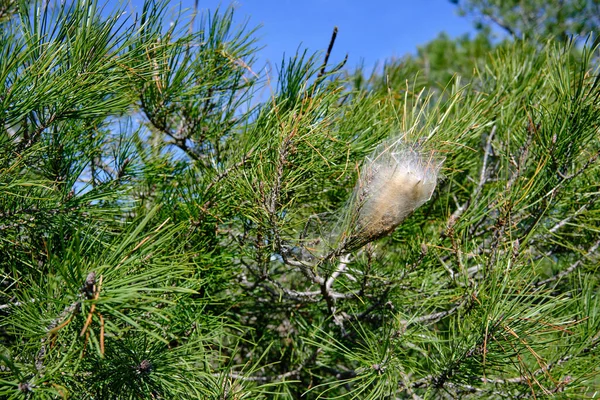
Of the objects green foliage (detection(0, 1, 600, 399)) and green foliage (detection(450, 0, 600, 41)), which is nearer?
green foliage (detection(0, 1, 600, 399))

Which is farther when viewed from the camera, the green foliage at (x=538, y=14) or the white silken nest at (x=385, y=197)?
the green foliage at (x=538, y=14)

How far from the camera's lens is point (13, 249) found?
0.62m

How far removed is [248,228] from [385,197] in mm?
214

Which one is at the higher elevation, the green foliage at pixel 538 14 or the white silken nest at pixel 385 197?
the green foliage at pixel 538 14

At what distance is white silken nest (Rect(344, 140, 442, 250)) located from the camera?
0.55 m

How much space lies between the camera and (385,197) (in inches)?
21.7

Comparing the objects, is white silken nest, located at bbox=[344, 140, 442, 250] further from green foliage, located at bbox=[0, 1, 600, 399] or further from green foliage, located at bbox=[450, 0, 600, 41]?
green foliage, located at bbox=[450, 0, 600, 41]

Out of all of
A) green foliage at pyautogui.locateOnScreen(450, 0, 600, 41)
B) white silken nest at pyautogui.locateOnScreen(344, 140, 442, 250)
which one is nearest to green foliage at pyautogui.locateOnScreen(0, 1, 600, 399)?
white silken nest at pyautogui.locateOnScreen(344, 140, 442, 250)

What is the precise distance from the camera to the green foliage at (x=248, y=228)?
0.53 meters

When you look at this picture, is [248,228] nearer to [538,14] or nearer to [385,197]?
[385,197]

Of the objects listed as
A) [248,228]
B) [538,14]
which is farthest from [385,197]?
[538,14]

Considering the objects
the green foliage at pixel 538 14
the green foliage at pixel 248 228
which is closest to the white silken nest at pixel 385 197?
the green foliage at pixel 248 228

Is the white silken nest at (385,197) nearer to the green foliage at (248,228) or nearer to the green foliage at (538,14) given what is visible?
the green foliage at (248,228)

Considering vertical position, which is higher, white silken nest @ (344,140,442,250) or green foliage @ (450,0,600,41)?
green foliage @ (450,0,600,41)
